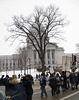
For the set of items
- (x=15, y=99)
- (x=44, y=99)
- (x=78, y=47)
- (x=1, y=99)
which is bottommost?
(x=44, y=99)

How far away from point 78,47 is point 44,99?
6018cm

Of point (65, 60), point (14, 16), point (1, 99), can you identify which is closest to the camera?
point (1, 99)

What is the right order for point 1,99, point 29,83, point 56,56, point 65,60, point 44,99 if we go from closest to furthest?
1. point 1,99
2. point 29,83
3. point 44,99
4. point 65,60
5. point 56,56

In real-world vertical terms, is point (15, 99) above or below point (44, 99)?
above

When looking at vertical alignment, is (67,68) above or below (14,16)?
below

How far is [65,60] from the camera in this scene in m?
16.7

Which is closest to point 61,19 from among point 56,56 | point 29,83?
point 29,83

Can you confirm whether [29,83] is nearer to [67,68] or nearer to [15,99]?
[15,99]

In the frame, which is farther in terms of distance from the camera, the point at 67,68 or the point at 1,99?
the point at 67,68

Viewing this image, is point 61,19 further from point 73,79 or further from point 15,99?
point 15,99

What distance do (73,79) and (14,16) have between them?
15769mm

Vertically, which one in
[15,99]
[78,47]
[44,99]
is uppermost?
[78,47]

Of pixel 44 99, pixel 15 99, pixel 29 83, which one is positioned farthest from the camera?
pixel 44 99

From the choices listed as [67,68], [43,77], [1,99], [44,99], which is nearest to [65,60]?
[67,68]
